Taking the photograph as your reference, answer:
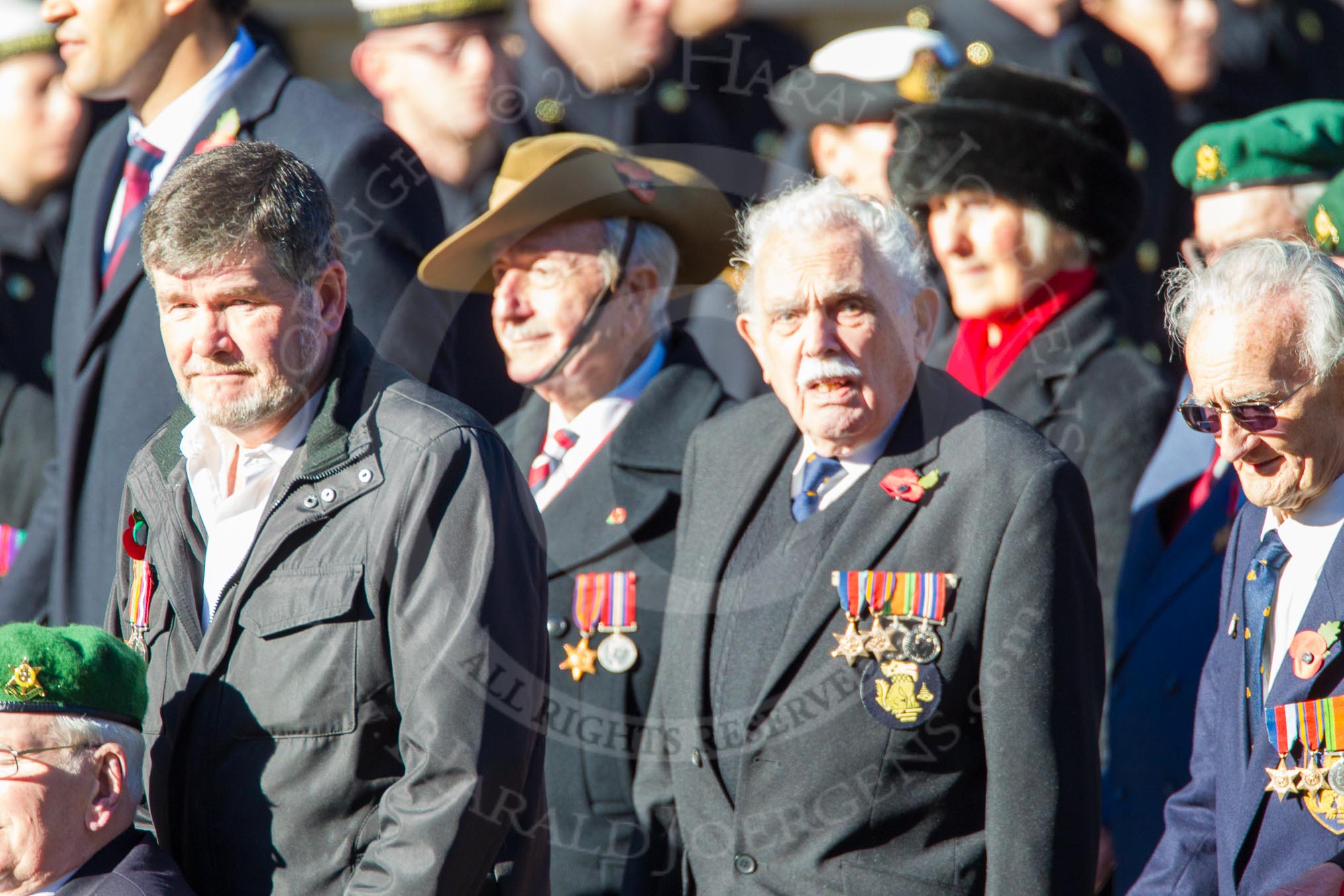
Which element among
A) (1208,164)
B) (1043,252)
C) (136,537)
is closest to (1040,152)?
(1043,252)

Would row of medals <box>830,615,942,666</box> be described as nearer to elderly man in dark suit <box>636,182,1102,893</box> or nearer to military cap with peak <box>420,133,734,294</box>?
elderly man in dark suit <box>636,182,1102,893</box>

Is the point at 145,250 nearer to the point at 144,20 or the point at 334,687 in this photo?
the point at 334,687

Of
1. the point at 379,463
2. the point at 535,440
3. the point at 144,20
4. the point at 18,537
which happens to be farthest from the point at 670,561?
the point at 18,537

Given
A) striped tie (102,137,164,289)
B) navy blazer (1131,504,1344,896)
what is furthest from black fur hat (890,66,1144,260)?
striped tie (102,137,164,289)

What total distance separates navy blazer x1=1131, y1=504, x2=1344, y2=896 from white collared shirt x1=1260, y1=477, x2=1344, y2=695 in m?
0.04

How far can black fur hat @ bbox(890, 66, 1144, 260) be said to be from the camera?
176 inches

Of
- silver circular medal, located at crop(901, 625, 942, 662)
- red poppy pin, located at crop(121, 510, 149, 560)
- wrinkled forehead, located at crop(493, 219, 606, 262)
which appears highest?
wrinkled forehead, located at crop(493, 219, 606, 262)

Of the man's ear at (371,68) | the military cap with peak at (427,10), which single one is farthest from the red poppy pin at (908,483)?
the man's ear at (371,68)

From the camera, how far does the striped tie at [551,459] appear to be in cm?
407

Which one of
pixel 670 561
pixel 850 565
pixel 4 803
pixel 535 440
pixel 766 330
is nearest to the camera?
pixel 4 803

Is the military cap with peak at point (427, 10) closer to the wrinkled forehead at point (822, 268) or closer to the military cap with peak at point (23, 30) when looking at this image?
the military cap with peak at point (23, 30)

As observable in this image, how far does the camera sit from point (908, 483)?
3242mm

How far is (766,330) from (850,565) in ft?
1.84

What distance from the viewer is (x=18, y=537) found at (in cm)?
539
